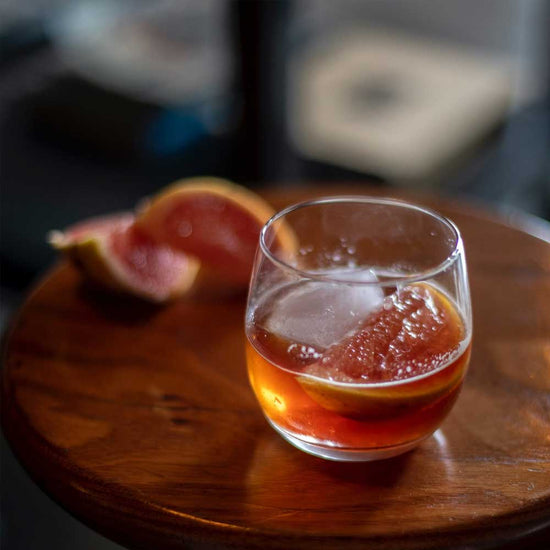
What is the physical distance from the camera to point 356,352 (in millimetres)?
720

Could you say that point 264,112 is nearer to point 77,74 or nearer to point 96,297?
point 77,74

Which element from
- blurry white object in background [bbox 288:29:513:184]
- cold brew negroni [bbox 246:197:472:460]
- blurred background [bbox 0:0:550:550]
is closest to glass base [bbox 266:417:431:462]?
cold brew negroni [bbox 246:197:472:460]

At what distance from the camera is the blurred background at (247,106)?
2.22m

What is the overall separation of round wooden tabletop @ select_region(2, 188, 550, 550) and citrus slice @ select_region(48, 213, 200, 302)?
0.03 metres

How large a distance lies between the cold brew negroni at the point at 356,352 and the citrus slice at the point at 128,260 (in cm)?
31

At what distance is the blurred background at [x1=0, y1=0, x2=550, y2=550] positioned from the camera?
222 cm

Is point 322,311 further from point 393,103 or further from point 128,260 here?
point 393,103

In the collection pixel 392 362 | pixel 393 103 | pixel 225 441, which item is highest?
pixel 392 362

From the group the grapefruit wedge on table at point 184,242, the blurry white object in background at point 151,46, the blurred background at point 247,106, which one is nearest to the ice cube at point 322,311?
the grapefruit wedge on table at point 184,242

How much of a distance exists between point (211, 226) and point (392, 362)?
47 centimetres

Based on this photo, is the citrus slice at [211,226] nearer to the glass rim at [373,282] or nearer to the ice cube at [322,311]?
the glass rim at [373,282]

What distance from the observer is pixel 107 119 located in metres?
2.31

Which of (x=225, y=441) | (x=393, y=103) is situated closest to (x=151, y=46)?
(x=393, y=103)

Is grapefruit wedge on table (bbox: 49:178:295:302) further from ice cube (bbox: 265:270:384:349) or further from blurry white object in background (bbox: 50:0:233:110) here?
blurry white object in background (bbox: 50:0:233:110)
